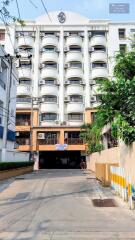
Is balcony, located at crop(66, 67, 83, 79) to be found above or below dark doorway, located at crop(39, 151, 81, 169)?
above

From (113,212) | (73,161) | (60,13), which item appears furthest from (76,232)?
(60,13)

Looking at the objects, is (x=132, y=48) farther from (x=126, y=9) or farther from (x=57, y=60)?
(x=57, y=60)

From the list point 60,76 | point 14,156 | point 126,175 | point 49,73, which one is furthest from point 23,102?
point 126,175

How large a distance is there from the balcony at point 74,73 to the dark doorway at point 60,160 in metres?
12.2

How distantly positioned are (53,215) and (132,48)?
867 cm

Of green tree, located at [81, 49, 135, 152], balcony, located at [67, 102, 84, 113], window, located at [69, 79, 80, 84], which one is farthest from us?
window, located at [69, 79, 80, 84]

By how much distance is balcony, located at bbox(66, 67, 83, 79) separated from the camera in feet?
149

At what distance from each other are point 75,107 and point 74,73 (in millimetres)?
5698

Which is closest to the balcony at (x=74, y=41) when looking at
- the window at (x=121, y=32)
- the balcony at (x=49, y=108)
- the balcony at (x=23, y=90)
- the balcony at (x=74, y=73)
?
the balcony at (x=74, y=73)

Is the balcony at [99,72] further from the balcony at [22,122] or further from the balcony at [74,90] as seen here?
the balcony at [22,122]

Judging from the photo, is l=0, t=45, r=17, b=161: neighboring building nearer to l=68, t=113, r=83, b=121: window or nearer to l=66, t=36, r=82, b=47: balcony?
l=68, t=113, r=83, b=121: window

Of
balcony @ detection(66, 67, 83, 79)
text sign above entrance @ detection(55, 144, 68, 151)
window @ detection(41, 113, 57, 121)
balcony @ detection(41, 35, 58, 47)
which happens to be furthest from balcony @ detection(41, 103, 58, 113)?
balcony @ detection(41, 35, 58, 47)

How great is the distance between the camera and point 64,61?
47.0 meters

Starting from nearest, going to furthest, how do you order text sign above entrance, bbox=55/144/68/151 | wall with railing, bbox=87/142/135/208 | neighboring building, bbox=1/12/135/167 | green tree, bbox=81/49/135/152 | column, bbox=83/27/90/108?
1. wall with railing, bbox=87/142/135/208
2. green tree, bbox=81/49/135/152
3. text sign above entrance, bbox=55/144/68/151
4. neighboring building, bbox=1/12/135/167
5. column, bbox=83/27/90/108
